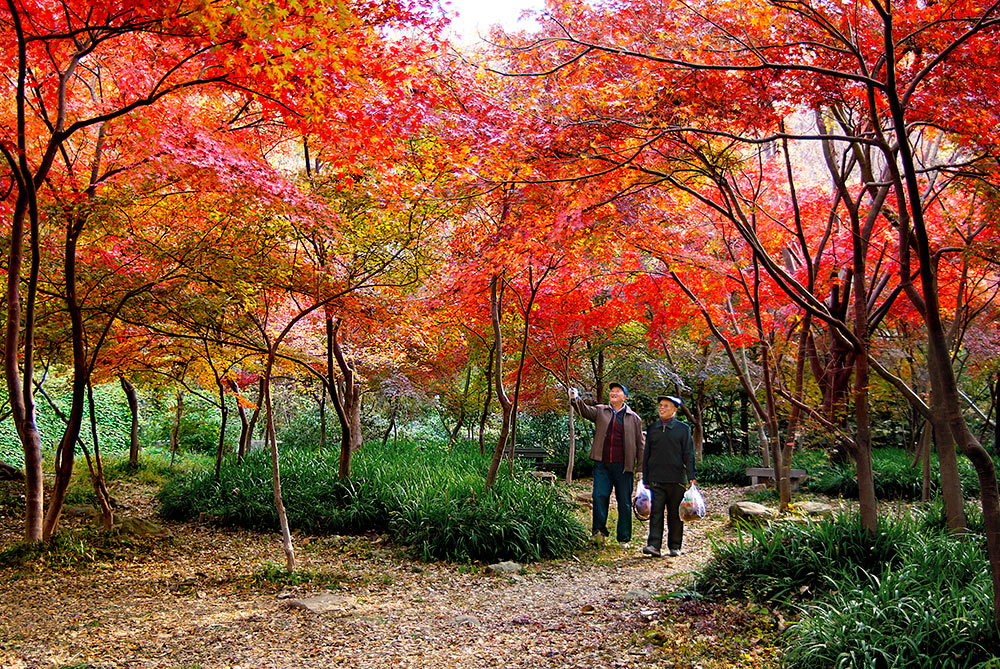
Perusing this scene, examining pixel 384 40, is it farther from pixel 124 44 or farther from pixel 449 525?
pixel 449 525

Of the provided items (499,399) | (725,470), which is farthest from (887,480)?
(499,399)

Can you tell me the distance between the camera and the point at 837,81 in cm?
433

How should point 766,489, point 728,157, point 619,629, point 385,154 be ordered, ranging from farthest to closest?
point 766,489 → point 385,154 → point 728,157 → point 619,629

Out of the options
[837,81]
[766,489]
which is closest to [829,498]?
[766,489]

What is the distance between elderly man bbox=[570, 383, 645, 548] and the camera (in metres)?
6.37

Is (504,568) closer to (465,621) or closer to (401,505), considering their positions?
(465,621)

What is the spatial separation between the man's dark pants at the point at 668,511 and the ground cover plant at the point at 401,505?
2.40ft

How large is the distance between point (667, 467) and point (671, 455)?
11cm

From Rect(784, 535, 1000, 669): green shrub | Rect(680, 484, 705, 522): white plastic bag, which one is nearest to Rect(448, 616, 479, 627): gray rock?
Rect(784, 535, 1000, 669): green shrub

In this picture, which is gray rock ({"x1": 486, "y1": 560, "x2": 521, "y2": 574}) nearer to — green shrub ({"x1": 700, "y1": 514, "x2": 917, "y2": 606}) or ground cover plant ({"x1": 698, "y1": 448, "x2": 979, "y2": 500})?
green shrub ({"x1": 700, "y1": 514, "x2": 917, "y2": 606})

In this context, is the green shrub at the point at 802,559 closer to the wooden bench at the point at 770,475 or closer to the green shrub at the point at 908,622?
the green shrub at the point at 908,622

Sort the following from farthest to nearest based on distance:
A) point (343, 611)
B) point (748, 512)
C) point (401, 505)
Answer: point (748, 512) → point (401, 505) → point (343, 611)

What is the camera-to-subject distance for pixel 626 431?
6355 millimetres

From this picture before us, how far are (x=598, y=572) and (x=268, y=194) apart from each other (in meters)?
4.14
